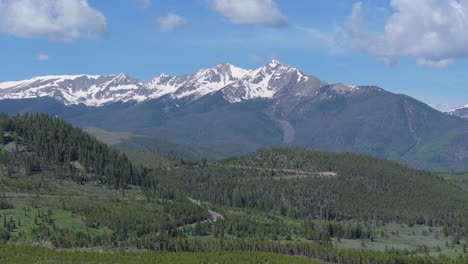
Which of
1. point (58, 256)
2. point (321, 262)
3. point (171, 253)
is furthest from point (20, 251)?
point (321, 262)

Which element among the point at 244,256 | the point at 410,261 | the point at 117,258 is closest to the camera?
the point at 117,258

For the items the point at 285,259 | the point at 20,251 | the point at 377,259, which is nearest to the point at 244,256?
the point at 285,259

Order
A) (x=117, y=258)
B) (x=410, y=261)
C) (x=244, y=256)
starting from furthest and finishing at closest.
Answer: (x=410, y=261)
(x=244, y=256)
(x=117, y=258)

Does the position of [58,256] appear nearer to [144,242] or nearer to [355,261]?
[144,242]

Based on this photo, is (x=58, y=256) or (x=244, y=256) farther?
(x=244, y=256)

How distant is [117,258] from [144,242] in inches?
1176

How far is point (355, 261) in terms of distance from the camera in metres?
197

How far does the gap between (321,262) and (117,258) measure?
54.4 meters

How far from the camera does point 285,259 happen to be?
184750 mm

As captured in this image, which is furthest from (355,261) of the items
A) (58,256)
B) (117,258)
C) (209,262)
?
(58,256)

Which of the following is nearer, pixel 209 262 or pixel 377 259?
pixel 209 262

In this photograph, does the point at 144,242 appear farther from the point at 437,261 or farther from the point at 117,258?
the point at 437,261

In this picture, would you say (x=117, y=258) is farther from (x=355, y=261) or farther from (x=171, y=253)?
(x=355, y=261)

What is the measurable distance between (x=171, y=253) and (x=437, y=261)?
7106cm
